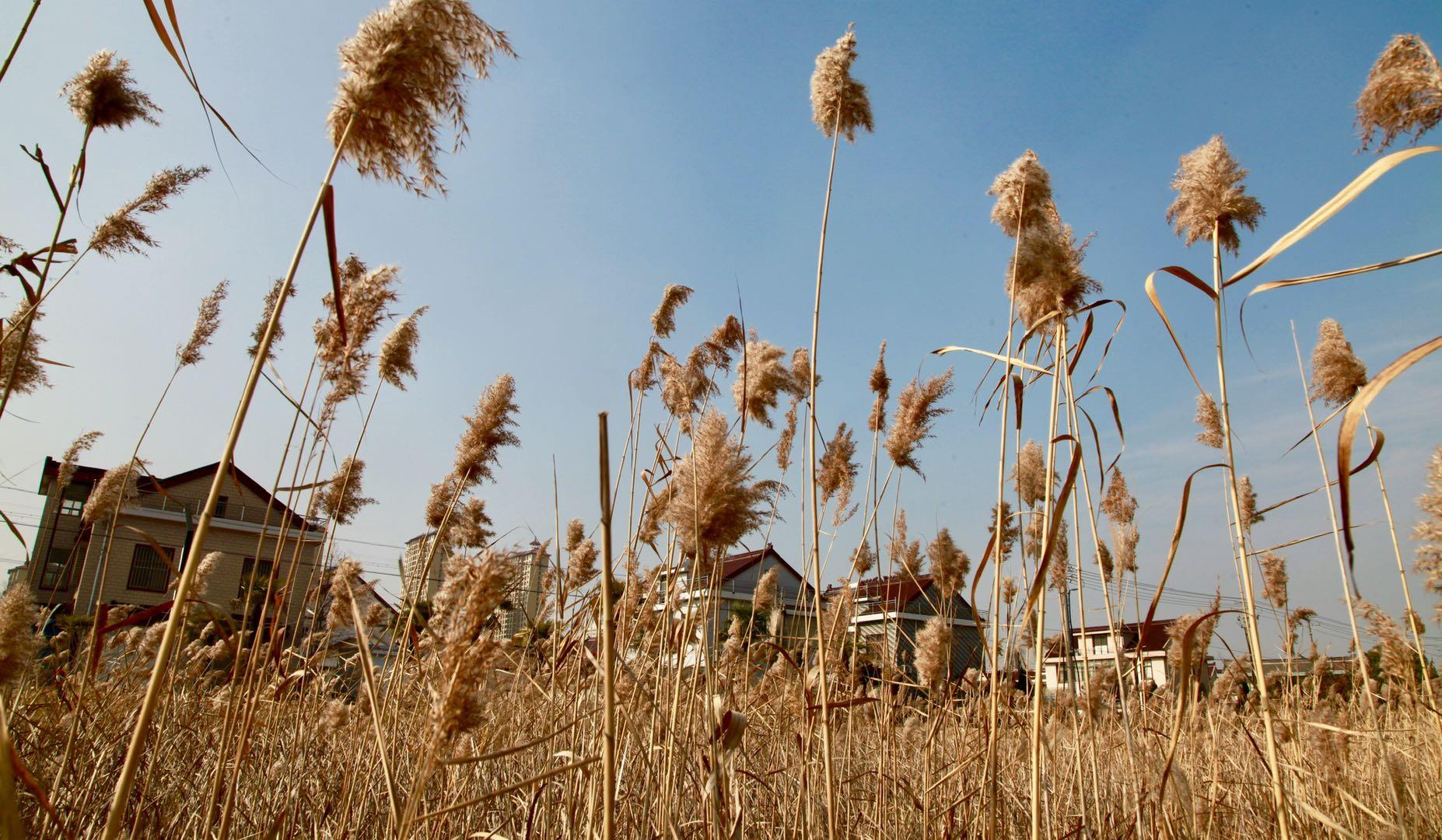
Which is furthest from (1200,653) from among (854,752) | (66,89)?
(66,89)

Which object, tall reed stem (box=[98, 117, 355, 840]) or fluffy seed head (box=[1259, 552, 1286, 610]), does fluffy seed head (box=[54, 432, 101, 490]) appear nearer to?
tall reed stem (box=[98, 117, 355, 840])

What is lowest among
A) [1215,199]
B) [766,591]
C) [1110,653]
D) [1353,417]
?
[1110,653]

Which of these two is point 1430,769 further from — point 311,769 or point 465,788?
point 311,769

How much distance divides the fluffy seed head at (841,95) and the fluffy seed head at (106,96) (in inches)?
94.7

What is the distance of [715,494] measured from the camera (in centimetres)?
200

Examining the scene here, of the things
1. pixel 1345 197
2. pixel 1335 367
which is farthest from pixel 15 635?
pixel 1335 367

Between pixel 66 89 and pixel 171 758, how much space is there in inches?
98.5

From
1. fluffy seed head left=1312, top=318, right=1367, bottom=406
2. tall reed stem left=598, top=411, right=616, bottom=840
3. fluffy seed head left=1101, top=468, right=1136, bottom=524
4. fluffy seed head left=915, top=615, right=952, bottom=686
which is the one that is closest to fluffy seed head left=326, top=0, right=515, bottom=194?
tall reed stem left=598, top=411, right=616, bottom=840

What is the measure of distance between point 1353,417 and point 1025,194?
167cm

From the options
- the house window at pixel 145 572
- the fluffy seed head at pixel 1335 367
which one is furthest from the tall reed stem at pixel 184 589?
the house window at pixel 145 572

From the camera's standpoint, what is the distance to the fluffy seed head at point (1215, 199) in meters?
2.34

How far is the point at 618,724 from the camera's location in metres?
2.69

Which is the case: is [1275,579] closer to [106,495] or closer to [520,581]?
[520,581]

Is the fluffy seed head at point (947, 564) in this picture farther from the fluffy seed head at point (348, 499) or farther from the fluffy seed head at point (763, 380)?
the fluffy seed head at point (348, 499)
